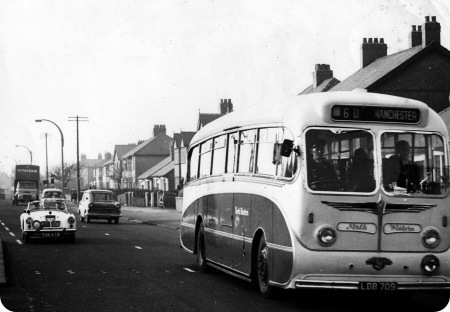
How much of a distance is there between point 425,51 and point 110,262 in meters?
31.8

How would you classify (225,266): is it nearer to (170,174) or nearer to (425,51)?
(425,51)

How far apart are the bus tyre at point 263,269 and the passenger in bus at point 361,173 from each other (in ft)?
5.88

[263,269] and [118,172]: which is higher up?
[118,172]

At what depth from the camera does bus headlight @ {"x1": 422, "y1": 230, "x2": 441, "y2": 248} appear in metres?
10.2

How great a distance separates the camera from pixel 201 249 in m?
15.7

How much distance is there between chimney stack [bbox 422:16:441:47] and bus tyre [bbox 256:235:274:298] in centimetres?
3568

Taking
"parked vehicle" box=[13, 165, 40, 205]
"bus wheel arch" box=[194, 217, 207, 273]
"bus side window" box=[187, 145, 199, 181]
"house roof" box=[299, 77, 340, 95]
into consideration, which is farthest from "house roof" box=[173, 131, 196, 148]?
"bus wheel arch" box=[194, 217, 207, 273]

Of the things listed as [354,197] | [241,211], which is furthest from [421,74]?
[354,197]

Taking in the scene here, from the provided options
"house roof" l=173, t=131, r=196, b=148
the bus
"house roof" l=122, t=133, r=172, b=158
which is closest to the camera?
the bus

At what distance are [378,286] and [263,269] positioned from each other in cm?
206

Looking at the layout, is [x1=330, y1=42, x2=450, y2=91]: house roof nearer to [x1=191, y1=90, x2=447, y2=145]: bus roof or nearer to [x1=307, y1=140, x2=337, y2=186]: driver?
[x1=191, y1=90, x2=447, y2=145]: bus roof

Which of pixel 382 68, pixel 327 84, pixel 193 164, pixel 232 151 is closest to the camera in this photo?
pixel 232 151

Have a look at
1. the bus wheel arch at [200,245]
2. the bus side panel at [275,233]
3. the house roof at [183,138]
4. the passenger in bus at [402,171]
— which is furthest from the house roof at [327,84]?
the passenger in bus at [402,171]

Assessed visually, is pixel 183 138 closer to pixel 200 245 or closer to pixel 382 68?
pixel 382 68
